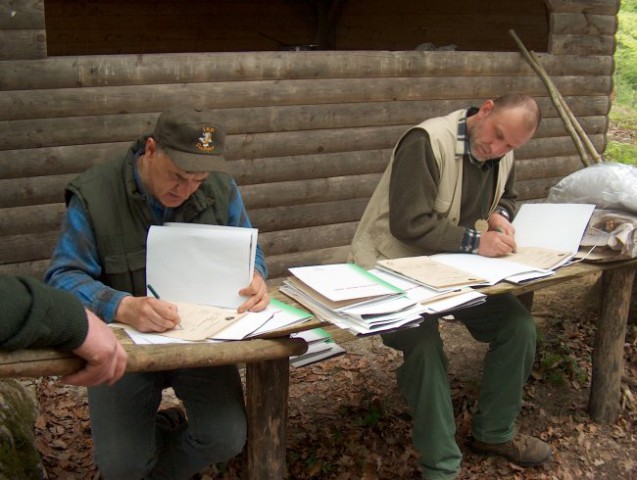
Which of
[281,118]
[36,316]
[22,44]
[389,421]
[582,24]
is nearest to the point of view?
[36,316]

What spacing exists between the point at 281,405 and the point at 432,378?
743mm

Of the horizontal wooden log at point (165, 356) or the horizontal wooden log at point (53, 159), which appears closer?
the horizontal wooden log at point (165, 356)

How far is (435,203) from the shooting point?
3842 mm

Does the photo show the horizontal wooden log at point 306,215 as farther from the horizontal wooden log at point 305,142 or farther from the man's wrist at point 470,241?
the man's wrist at point 470,241

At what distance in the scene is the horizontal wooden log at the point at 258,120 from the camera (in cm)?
483

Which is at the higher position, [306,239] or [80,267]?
[80,267]

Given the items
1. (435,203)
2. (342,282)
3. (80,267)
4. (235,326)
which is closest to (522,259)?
(435,203)

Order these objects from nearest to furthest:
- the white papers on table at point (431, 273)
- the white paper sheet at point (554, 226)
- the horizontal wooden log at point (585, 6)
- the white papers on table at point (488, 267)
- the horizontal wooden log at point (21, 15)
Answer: the white papers on table at point (431, 273), the white papers on table at point (488, 267), the white paper sheet at point (554, 226), the horizontal wooden log at point (21, 15), the horizontal wooden log at point (585, 6)

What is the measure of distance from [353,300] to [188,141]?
2.89ft

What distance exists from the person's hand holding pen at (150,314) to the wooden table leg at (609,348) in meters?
2.76

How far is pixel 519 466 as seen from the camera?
157 inches

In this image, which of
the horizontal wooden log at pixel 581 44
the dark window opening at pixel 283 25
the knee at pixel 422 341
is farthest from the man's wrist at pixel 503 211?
the dark window opening at pixel 283 25

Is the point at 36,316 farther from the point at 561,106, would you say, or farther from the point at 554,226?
the point at 561,106

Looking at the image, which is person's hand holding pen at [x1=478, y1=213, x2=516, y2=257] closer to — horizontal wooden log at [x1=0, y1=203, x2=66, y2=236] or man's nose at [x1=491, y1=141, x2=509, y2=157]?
man's nose at [x1=491, y1=141, x2=509, y2=157]
